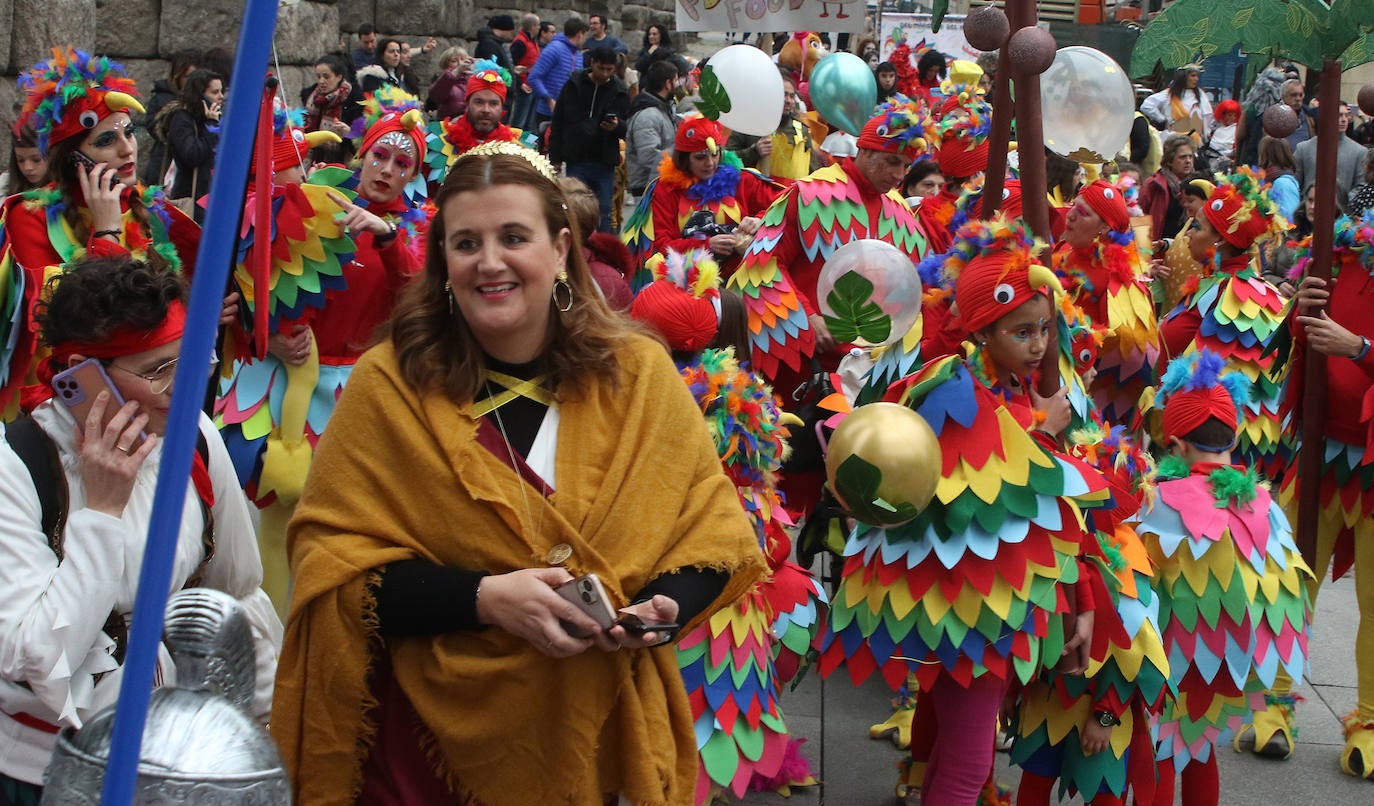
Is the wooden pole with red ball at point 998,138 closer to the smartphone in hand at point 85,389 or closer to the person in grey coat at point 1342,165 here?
the smartphone in hand at point 85,389


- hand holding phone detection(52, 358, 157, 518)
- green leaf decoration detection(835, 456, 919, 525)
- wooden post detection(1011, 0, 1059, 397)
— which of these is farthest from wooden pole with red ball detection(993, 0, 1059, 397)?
hand holding phone detection(52, 358, 157, 518)

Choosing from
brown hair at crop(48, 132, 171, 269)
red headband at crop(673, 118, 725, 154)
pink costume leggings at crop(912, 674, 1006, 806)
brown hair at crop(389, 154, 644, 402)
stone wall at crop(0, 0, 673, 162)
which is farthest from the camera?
stone wall at crop(0, 0, 673, 162)

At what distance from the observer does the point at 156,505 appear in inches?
55.7

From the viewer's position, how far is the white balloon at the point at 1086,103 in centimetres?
372

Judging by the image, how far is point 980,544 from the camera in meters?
3.57

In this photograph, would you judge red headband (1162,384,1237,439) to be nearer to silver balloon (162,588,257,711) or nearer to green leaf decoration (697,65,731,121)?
silver balloon (162,588,257,711)

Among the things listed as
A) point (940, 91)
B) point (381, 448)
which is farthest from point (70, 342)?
point (940, 91)

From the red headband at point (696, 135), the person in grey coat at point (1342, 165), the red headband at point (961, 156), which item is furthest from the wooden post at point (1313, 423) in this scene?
the person in grey coat at point (1342, 165)

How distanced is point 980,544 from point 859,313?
0.63 metres

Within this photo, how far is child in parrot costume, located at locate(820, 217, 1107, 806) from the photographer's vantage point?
11.7 feet

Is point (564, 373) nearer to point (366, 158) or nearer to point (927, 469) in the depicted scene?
point (927, 469)

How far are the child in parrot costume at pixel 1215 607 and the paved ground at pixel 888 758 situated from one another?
2.71 ft

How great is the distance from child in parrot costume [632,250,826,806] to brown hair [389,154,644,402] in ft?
4.23

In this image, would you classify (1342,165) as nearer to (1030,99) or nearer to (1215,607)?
(1215,607)
